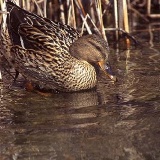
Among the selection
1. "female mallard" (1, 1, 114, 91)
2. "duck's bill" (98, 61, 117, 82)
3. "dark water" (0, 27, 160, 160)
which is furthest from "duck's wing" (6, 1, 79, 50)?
"dark water" (0, 27, 160, 160)

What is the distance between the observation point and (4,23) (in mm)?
6391

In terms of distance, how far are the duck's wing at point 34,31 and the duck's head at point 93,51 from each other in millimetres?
115

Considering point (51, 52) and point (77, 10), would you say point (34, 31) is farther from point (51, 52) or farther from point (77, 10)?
point (77, 10)

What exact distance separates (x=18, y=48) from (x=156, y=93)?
5.00ft

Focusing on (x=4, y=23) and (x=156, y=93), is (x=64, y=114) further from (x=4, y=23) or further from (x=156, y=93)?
(x=4, y=23)

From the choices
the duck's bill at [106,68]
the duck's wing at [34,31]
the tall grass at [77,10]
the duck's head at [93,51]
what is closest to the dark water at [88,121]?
the duck's bill at [106,68]

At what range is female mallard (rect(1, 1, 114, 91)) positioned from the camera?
19.4ft

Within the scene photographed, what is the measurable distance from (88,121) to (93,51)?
3.90 ft

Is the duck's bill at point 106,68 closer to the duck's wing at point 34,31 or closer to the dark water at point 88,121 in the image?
the dark water at point 88,121

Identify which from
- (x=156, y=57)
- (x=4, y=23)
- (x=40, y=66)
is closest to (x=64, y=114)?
(x=40, y=66)

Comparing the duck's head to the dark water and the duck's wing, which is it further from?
the dark water

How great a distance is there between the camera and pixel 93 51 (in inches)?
235

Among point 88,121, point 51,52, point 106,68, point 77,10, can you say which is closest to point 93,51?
point 106,68

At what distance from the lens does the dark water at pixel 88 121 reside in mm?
4312
